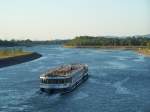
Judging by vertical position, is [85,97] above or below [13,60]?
below

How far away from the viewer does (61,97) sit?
4625 centimetres

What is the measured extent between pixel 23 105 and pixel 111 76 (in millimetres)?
27034

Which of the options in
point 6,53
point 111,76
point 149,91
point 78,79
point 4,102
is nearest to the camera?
point 4,102

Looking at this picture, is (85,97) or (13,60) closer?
(85,97)

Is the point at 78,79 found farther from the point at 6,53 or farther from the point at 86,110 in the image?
the point at 6,53

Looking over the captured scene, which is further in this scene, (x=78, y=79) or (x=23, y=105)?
(x=78, y=79)

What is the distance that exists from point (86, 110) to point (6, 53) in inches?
2877

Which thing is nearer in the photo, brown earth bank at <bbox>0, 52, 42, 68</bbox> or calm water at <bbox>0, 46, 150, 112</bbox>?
calm water at <bbox>0, 46, 150, 112</bbox>

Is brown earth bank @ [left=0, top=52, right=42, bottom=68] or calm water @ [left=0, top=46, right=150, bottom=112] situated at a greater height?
brown earth bank @ [left=0, top=52, right=42, bottom=68]

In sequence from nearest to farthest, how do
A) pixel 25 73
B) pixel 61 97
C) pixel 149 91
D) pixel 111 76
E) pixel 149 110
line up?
pixel 149 110 < pixel 61 97 < pixel 149 91 < pixel 111 76 < pixel 25 73

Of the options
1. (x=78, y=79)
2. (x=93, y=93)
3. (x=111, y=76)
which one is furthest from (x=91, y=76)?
(x=93, y=93)

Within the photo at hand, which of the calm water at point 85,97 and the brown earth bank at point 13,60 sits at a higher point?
the brown earth bank at point 13,60

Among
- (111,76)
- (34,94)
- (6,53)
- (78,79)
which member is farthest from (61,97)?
(6,53)

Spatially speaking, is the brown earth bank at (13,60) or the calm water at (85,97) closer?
the calm water at (85,97)
